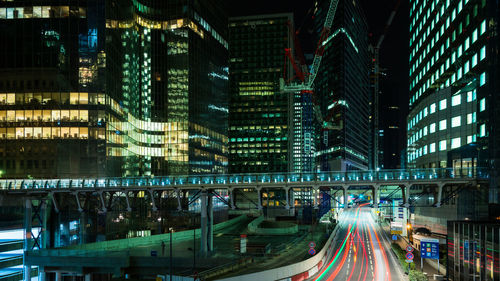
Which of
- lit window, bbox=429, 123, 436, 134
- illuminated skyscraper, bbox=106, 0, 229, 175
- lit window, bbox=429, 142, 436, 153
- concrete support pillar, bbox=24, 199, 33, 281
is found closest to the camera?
concrete support pillar, bbox=24, 199, 33, 281

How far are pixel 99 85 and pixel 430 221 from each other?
63.1m

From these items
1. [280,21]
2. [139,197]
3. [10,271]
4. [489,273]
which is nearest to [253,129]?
[280,21]

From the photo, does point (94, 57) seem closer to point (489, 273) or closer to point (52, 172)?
point (52, 172)

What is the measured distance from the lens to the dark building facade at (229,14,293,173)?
188 metres

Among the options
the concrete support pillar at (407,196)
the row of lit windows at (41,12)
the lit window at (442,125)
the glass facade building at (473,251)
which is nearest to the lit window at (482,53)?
the lit window at (442,125)

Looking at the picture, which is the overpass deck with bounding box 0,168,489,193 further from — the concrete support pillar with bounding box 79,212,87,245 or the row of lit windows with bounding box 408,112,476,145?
the row of lit windows with bounding box 408,112,476,145

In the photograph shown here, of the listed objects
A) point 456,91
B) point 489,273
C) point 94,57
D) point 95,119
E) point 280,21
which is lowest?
point 489,273

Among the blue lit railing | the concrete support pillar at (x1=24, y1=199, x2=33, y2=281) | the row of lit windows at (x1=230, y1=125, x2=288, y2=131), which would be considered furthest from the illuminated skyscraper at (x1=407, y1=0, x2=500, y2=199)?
the row of lit windows at (x1=230, y1=125, x2=288, y2=131)

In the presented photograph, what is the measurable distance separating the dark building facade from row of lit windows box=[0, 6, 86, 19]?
12147 centimetres

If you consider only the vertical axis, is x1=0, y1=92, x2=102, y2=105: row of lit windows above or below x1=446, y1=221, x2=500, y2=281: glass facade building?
above

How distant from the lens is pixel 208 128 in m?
116

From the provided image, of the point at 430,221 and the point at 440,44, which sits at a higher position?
the point at 440,44

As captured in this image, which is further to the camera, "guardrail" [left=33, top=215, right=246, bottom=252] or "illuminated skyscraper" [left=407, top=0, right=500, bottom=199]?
"illuminated skyscraper" [left=407, top=0, right=500, bottom=199]

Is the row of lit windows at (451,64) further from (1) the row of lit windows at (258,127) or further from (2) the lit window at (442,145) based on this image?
(1) the row of lit windows at (258,127)
